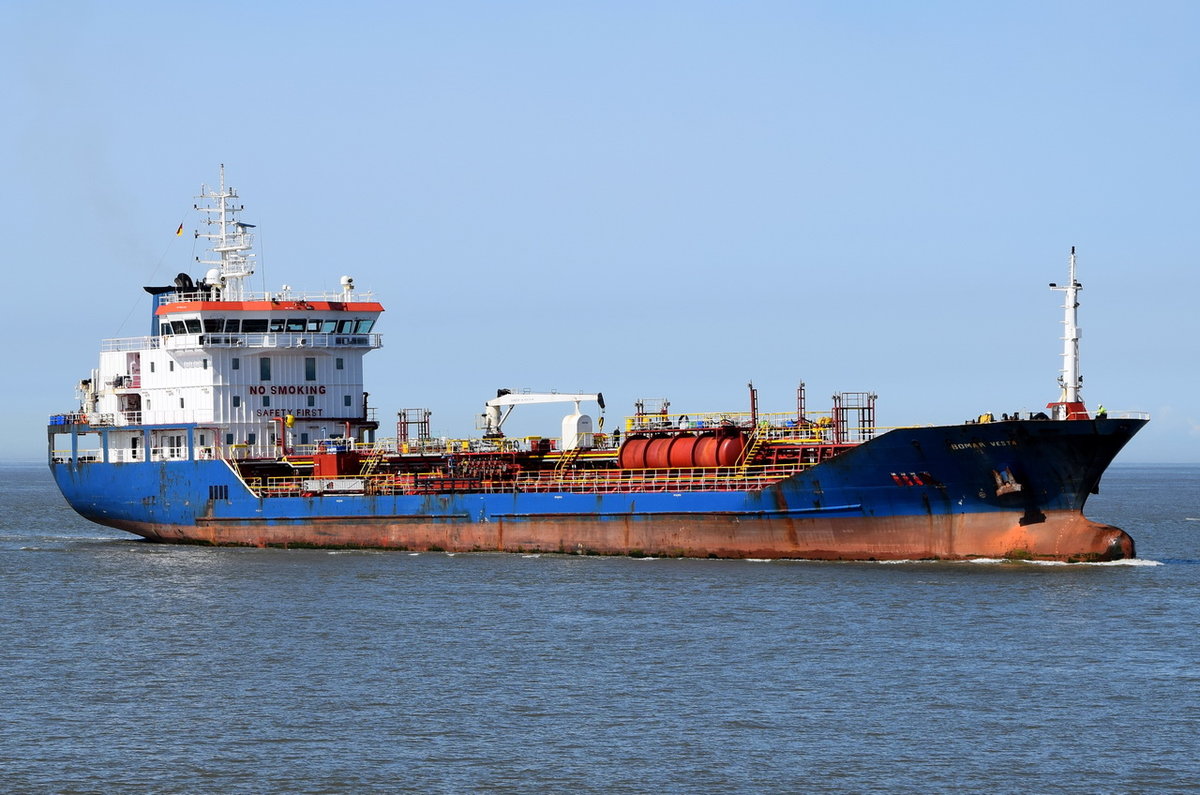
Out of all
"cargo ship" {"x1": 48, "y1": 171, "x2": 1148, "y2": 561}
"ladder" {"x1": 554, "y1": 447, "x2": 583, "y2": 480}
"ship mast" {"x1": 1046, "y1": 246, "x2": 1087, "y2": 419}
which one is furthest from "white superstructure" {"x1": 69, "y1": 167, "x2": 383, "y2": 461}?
"ship mast" {"x1": 1046, "y1": 246, "x2": 1087, "y2": 419}

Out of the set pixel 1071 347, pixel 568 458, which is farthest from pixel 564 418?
pixel 1071 347

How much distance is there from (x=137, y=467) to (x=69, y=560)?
14.6ft

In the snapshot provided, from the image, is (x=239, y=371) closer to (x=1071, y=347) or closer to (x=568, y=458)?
(x=568, y=458)

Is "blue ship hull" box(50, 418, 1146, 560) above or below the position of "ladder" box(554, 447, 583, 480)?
below

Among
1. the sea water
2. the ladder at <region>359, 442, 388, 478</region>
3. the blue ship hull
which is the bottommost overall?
the sea water

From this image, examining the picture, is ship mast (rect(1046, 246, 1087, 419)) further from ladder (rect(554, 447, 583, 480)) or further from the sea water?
ladder (rect(554, 447, 583, 480))

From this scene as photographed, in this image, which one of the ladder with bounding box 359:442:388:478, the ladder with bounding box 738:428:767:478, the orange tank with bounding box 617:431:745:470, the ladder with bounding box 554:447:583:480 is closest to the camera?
the ladder with bounding box 738:428:767:478

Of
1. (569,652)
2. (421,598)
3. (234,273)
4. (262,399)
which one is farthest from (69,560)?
(569,652)

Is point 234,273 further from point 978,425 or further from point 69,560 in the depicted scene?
point 978,425

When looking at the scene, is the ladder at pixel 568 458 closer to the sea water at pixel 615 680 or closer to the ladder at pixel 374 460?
the ladder at pixel 374 460

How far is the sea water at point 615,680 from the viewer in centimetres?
2130

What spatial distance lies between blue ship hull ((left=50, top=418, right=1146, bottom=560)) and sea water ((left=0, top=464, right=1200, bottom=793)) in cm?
90

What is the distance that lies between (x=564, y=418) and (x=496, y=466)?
3099mm

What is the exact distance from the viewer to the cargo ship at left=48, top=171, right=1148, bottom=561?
126 ft
